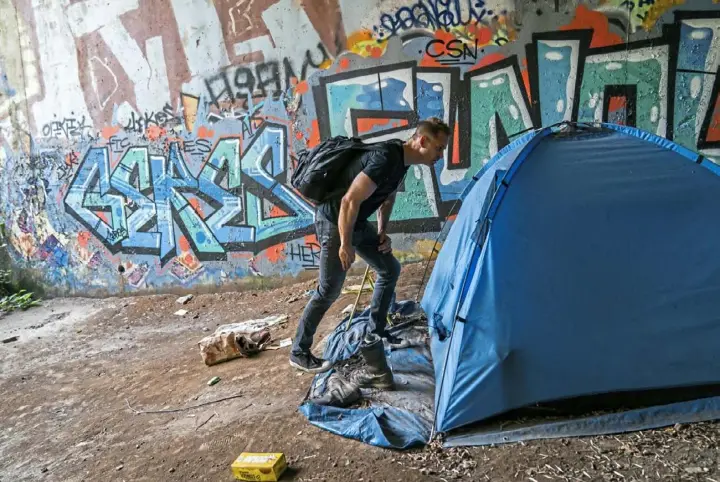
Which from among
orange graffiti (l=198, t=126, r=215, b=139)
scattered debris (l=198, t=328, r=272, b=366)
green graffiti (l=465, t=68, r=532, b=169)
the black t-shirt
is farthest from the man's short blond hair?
orange graffiti (l=198, t=126, r=215, b=139)

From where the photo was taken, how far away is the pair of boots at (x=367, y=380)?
3432 mm

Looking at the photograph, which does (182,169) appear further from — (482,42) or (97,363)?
(482,42)

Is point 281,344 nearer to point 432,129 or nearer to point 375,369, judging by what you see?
point 375,369

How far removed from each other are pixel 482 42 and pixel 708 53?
2.22 meters

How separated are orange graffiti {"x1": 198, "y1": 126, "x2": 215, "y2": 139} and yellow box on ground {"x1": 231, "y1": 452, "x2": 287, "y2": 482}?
504 centimetres

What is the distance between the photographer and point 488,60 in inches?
233

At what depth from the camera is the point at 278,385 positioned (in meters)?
3.90

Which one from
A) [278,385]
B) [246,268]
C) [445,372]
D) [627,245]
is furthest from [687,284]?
[246,268]

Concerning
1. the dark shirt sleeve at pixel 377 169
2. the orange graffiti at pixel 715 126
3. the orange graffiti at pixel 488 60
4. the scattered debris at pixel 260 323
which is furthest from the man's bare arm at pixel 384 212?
the orange graffiti at pixel 715 126

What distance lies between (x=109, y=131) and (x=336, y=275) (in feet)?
18.4

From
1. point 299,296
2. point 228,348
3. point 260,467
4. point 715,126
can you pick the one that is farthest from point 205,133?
point 715,126

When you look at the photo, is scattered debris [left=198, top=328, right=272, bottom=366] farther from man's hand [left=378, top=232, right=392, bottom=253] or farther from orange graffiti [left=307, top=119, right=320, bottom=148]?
orange graffiti [left=307, top=119, right=320, bottom=148]

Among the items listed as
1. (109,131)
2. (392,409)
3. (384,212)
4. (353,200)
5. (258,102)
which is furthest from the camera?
(109,131)

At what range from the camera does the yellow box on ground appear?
280 cm
